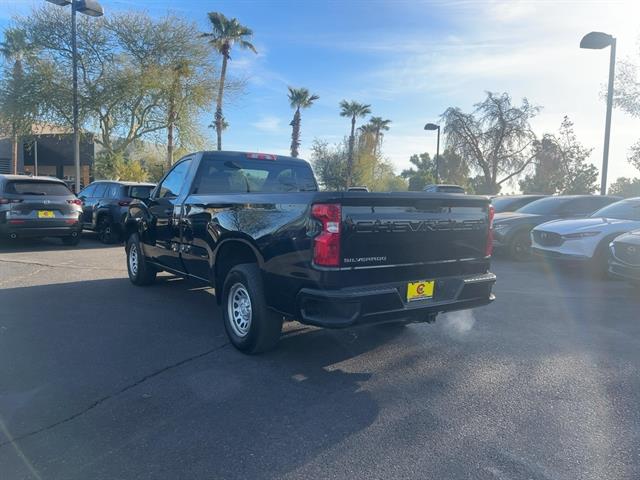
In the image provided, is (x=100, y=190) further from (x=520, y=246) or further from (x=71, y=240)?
(x=520, y=246)

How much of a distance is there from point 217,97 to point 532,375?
26616 millimetres

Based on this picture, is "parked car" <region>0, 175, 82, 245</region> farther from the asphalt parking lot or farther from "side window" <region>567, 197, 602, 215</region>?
"side window" <region>567, 197, 602, 215</region>

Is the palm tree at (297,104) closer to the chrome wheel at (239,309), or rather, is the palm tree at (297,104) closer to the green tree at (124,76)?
the green tree at (124,76)

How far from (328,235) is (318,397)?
124cm

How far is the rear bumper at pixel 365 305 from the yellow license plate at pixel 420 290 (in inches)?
1.6

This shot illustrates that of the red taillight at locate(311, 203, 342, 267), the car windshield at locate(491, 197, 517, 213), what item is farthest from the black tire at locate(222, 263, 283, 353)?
the car windshield at locate(491, 197, 517, 213)

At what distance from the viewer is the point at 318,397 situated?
3.74m

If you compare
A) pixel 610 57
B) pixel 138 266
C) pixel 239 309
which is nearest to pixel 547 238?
pixel 239 309

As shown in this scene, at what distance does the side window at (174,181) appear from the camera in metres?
6.14

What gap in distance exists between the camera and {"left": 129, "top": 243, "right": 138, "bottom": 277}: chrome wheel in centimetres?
754

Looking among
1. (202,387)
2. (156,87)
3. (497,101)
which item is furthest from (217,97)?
(202,387)

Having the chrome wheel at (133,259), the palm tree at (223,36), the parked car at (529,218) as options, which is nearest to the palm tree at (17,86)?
the palm tree at (223,36)

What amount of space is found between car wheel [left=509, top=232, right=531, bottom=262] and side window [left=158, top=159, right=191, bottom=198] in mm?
7723

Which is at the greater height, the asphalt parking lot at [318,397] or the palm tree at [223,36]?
the palm tree at [223,36]
